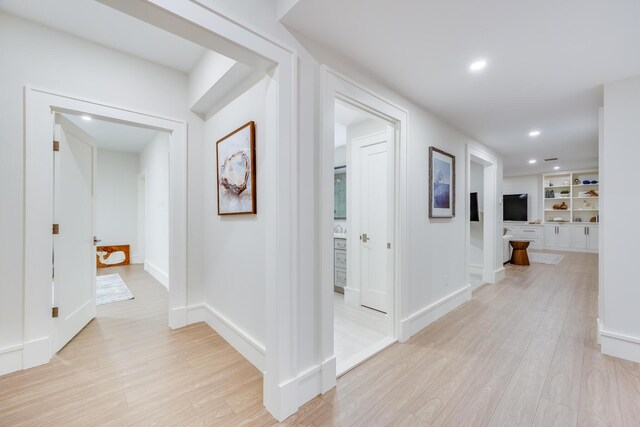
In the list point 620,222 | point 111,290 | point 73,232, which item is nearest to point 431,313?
point 620,222

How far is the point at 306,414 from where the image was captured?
1604mm

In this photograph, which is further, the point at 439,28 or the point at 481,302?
the point at 481,302

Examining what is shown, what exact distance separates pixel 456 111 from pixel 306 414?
324cm

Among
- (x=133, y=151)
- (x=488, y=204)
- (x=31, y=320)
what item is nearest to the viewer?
(x=31, y=320)

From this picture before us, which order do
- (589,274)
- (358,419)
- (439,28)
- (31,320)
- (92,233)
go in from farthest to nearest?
(589,274) → (92,233) → (31,320) → (439,28) → (358,419)

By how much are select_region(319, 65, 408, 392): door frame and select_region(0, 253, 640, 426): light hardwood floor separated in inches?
11.6

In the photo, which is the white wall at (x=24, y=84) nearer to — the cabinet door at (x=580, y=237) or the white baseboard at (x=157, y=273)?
the white baseboard at (x=157, y=273)

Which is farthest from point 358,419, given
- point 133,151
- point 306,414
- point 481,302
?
point 133,151

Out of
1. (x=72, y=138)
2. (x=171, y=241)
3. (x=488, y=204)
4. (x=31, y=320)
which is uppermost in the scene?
(x=72, y=138)

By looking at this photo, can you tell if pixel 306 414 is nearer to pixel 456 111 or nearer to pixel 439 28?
pixel 439 28

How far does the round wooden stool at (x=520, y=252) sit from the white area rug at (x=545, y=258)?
0.61 metres

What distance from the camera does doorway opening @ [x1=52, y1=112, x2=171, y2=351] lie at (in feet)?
8.03

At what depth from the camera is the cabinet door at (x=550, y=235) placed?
848cm

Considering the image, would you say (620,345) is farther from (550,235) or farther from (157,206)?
(550,235)
